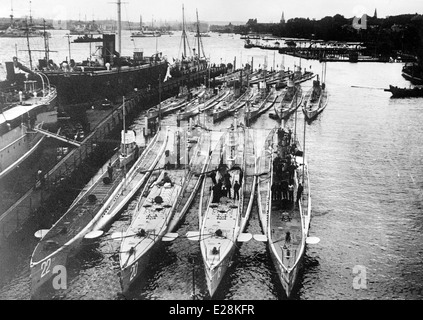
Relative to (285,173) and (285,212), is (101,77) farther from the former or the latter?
(285,212)

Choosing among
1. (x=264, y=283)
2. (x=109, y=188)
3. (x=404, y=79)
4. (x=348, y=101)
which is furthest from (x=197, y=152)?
(x=404, y=79)

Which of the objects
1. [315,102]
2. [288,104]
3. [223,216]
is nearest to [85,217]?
[223,216]

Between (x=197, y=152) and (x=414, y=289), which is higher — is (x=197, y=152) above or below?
above

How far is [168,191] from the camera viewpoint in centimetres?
2675

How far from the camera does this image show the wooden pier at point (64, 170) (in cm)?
2311

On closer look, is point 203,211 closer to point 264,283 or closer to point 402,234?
point 264,283

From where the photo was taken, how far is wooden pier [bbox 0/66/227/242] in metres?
23.1

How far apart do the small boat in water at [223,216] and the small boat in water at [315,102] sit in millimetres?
21740

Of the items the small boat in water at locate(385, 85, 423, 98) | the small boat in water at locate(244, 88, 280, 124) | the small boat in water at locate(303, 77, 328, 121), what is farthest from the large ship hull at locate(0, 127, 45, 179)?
the small boat in water at locate(385, 85, 423, 98)

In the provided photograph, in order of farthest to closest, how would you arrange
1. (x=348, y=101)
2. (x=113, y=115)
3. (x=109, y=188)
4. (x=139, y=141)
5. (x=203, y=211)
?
1. (x=348, y=101)
2. (x=113, y=115)
3. (x=139, y=141)
4. (x=109, y=188)
5. (x=203, y=211)

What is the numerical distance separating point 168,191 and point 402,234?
12926 millimetres

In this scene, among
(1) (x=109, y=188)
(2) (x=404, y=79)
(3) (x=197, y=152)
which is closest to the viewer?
(1) (x=109, y=188)

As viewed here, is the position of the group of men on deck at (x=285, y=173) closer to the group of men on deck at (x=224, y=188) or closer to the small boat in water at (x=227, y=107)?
the group of men on deck at (x=224, y=188)

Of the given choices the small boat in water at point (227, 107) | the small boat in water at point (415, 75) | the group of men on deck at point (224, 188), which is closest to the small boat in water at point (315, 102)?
the small boat in water at point (227, 107)
